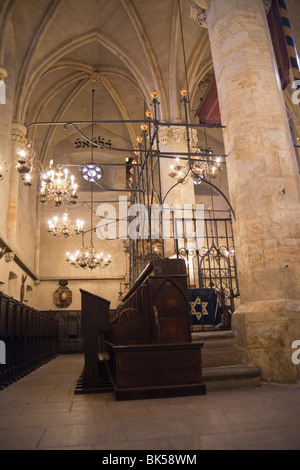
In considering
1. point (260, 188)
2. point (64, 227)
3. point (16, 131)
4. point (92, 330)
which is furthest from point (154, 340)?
point (16, 131)

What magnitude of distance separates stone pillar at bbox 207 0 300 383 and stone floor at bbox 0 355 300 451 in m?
0.78

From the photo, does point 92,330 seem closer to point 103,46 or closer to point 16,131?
point 16,131

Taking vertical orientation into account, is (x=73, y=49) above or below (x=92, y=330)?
above

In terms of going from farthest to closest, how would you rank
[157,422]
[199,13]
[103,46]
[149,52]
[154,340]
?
[103,46], [149,52], [199,13], [154,340], [157,422]

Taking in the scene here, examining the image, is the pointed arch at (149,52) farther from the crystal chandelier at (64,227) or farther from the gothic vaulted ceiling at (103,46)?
the crystal chandelier at (64,227)

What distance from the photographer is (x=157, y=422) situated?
8.17 ft

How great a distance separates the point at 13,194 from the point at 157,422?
10929 mm

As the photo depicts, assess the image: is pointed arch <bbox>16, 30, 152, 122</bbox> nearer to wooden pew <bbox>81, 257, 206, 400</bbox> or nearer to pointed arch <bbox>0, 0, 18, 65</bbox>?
pointed arch <bbox>0, 0, 18, 65</bbox>

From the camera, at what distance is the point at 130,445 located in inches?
78.8

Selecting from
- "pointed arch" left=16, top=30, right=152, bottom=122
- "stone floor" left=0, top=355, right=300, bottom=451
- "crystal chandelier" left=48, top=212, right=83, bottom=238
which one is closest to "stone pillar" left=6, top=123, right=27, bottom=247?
"pointed arch" left=16, top=30, right=152, bottom=122

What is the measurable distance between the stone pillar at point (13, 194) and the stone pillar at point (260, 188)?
8.11 m

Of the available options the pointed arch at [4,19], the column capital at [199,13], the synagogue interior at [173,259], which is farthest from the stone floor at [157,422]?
the pointed arch at [4,19]

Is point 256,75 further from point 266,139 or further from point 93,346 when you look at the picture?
point 93,346

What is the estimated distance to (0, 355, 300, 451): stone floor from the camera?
202 cm
